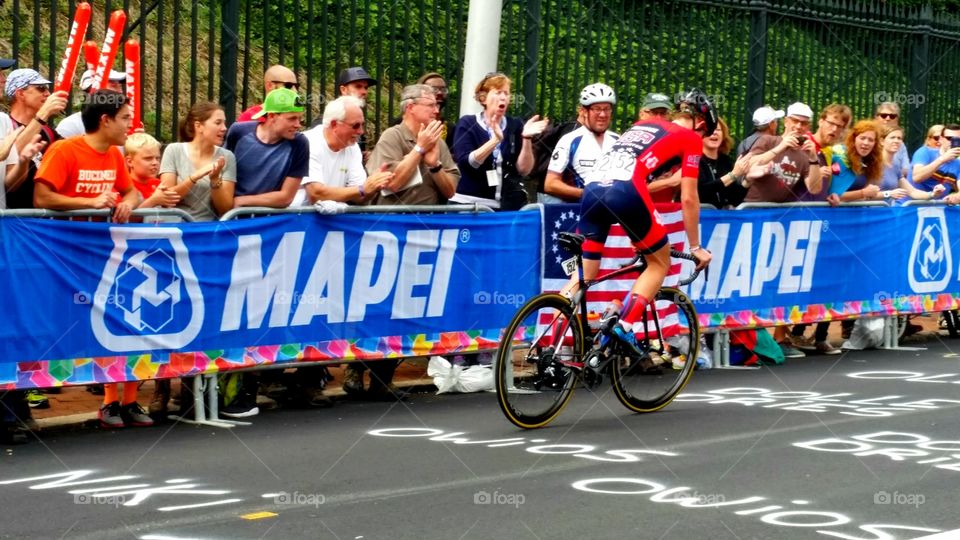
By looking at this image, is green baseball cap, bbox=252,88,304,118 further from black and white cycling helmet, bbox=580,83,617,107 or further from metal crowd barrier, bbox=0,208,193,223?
black and white cycling helmet, bbox=580,83,617,107

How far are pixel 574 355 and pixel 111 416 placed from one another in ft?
9.35

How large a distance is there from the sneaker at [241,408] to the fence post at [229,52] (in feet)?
9.19

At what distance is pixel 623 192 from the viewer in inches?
371

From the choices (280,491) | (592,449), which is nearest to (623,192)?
(592,449)

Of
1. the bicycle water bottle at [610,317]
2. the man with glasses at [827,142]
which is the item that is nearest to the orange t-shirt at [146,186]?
the bicycle water bottle at [610,317]

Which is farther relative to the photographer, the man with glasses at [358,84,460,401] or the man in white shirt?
the man with glasses at [358,84,460,401]

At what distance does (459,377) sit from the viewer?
36.0ft

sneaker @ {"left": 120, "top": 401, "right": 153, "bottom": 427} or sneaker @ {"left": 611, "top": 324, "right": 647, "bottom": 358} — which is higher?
sneaker @ {"left": 611, "top": 324, "right": 647, "bottom": 358}

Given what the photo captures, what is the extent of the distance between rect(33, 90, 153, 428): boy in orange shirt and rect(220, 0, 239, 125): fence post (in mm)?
2289

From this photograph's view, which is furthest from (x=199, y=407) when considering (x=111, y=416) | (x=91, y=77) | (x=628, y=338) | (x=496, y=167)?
(x=496, y=167)

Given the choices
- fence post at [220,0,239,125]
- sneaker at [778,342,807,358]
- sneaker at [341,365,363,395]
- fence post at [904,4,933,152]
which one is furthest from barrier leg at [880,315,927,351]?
fence post at [220,0,239,125]

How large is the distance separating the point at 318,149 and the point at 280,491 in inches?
142

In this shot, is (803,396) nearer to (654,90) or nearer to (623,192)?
(623,192)

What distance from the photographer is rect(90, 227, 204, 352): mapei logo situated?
8.98 meters
